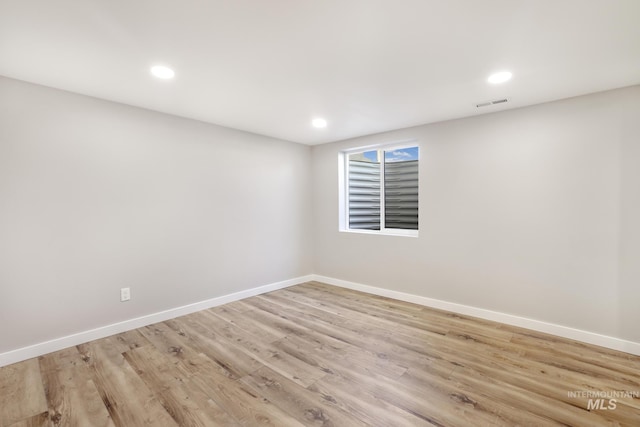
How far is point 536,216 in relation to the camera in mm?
2789

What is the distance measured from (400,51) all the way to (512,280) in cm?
253

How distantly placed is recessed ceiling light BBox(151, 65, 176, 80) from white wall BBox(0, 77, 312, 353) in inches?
36.5

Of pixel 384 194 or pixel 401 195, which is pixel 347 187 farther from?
pixel 401 195

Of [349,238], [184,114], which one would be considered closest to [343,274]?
[349,238]

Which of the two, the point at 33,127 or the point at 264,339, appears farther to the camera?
the point at 264,339

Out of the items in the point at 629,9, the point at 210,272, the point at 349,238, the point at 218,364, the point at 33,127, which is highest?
the point at 629,9

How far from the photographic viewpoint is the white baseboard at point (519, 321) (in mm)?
2430

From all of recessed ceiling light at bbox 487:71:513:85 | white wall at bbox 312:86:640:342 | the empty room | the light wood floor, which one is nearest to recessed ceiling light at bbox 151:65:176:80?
the empty room

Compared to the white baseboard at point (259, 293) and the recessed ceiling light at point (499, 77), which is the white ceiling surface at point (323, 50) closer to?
the recessed ceiling light at point (499, 77)

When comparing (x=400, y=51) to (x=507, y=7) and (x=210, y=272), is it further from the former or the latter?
(x=210, y=272)

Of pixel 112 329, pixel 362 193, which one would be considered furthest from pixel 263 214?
pixel 112 329

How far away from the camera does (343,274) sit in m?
4.41

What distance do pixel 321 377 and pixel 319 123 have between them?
2.70 meters

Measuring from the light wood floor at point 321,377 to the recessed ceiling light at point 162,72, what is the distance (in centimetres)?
226
